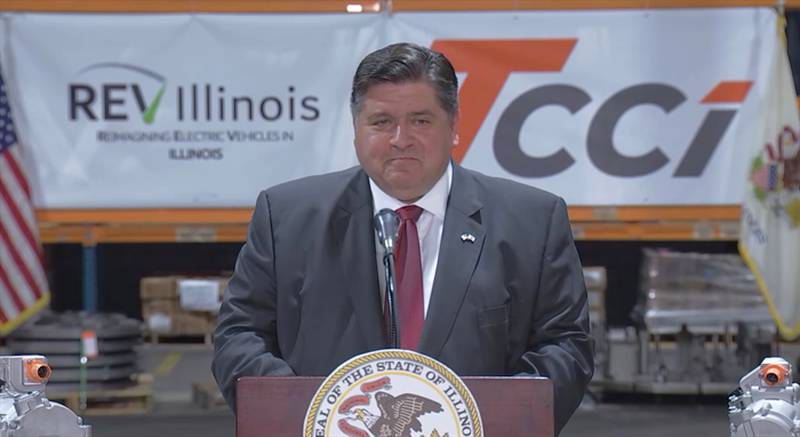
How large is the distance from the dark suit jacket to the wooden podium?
351 mm

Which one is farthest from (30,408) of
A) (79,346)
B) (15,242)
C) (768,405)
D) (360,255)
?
(79,346)

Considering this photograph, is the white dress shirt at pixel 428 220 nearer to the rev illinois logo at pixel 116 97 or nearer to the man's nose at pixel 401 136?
the man's nose at pixel 401 136

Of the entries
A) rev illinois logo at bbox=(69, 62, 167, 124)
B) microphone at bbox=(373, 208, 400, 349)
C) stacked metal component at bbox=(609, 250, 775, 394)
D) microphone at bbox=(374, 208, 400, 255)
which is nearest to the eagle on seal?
microphone at bbox=(373, 208, 400, 349)

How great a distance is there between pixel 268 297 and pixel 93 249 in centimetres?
731

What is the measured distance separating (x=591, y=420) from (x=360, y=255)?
23.3ft

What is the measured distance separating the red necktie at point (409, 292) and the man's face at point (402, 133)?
15cm

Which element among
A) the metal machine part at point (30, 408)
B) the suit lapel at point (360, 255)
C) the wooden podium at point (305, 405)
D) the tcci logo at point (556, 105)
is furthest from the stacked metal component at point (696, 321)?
the wooden podium at point (305, 405)

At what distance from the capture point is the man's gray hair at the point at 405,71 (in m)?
3.10

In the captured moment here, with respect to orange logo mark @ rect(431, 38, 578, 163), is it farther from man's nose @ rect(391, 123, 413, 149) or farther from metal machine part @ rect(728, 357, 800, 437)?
man's nose @ rect(391, 123, 413, 149)

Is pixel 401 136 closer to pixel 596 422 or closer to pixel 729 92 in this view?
pixel 729 92

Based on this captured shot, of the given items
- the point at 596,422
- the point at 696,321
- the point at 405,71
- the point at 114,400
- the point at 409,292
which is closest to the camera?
the point at 405,71

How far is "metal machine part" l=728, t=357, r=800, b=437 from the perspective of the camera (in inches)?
133

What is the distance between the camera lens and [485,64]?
927 cm

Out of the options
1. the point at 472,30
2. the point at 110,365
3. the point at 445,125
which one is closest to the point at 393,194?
the point at 445,125
